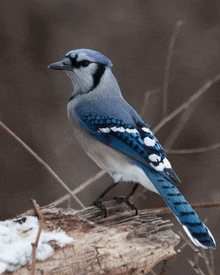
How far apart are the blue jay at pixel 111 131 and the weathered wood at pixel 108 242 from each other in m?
0.10

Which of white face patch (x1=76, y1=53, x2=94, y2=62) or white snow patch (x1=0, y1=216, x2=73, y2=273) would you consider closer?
white snow patch (x1=0, y1=216, x2=73, y2=273)

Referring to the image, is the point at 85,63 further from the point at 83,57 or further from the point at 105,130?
the point at 105,130

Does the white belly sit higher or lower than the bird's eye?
lower

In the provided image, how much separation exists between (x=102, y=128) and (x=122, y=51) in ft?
4.85

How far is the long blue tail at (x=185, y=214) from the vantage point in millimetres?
1608

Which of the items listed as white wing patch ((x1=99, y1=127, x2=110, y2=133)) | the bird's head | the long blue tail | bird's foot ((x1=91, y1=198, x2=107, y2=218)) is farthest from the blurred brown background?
the long blue tail

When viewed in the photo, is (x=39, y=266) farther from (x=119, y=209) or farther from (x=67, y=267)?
(x=119, y=209)

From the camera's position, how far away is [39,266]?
1553mm

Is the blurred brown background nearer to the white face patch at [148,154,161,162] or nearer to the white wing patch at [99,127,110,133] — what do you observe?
the white wing patch at [99,127,110,133]

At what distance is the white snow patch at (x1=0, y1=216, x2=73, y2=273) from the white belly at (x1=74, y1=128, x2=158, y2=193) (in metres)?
0.36

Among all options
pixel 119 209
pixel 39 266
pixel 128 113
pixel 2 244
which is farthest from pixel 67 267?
pixel 128 113

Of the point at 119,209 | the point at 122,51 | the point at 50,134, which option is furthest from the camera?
the point at 122,51

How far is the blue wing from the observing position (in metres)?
1.83

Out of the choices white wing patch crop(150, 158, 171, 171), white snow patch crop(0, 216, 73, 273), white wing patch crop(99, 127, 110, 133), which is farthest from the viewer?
white wing patch crop(99, 127, 110, 133)
